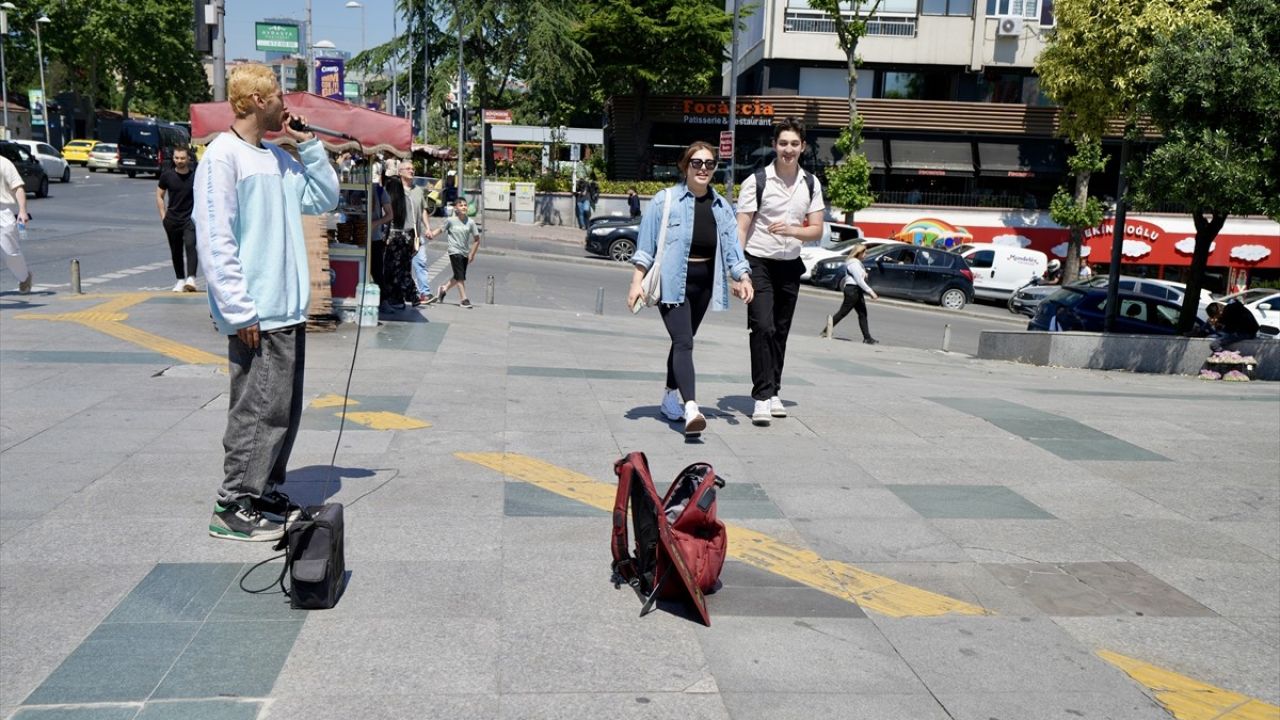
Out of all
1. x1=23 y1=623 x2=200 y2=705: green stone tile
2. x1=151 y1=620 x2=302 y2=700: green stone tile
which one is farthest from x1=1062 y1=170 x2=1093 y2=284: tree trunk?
x1=23 y1=623 x2=200 y2=705: green stone tile

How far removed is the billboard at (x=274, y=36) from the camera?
21625mm

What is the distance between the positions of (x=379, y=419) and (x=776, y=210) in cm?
298

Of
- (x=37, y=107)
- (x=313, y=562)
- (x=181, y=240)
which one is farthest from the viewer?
(x=37, y=107)

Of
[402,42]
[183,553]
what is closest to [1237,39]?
[183,553]

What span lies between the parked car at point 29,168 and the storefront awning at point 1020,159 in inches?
1268

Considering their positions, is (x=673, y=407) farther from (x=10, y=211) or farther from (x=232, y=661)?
(x=10, y=211)

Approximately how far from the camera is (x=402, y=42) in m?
47.3

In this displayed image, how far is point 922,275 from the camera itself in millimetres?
26484

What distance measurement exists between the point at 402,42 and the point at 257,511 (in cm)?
4573

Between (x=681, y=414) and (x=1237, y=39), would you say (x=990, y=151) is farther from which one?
(x=681, y=414)

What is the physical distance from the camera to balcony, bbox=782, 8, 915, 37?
3956 cm

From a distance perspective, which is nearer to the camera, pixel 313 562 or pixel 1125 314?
pixel 313 562

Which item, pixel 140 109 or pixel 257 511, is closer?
pixel 257 511

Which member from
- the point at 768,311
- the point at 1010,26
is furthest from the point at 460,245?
the point at 1010,26
